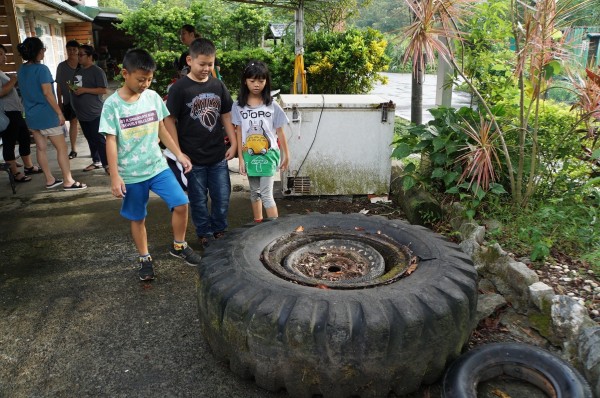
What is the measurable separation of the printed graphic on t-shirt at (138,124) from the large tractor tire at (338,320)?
43.5 inches

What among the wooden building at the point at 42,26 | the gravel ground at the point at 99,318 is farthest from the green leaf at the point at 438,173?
the wooden building at the point at 42,26

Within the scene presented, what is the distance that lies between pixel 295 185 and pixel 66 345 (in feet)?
9.39

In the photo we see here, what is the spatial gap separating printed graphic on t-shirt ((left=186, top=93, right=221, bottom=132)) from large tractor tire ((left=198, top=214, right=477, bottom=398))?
144 centimetres

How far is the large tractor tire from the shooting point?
7.13 ft

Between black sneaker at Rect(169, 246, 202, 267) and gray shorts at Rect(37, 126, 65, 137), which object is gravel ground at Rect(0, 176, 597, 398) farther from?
gray shorts at Rect(37, 126, 65, 137)

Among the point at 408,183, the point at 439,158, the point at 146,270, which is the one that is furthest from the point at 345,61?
the point at 146,270

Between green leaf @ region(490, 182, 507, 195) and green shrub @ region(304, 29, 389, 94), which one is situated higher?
green shrub @ region(304, 29, 389, 94)

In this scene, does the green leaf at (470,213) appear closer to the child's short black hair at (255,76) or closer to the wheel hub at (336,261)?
the wheel hub at (336,261)

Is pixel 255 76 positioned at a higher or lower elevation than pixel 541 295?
higher

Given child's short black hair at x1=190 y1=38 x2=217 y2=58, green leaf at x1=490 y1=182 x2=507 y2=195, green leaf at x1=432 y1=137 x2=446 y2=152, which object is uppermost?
child's short black hair at x1=190 y1=38 x2=217 y2=58

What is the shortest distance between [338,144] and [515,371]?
3.09m

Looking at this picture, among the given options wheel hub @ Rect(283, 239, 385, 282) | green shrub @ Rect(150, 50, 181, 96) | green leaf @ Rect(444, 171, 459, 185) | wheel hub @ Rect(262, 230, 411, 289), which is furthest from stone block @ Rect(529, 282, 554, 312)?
green shrub @ Rect(150, 50, 181, 96)

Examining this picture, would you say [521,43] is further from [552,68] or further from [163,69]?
[163,69]

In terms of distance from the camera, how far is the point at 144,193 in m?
3.51
